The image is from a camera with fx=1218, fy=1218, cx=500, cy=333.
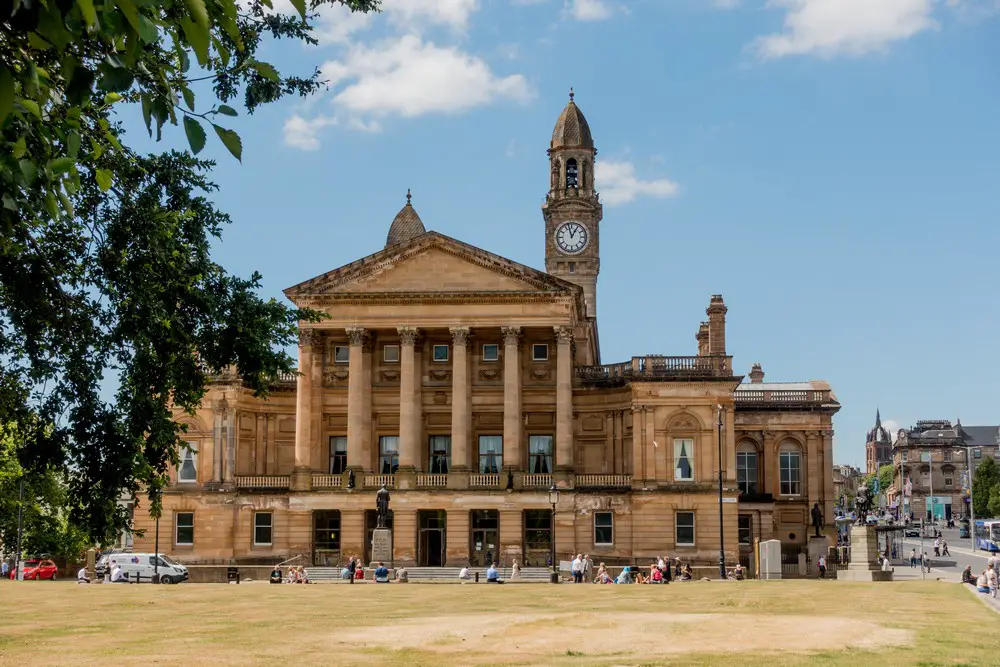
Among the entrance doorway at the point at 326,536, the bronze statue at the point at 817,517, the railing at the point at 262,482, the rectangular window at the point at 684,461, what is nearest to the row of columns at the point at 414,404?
the railing at the point at 262,482

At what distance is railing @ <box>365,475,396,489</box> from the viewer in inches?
2643

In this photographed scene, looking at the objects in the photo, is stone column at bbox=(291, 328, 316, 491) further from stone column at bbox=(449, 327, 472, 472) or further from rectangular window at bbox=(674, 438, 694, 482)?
rectangular window at bbox=(674, 438, 694, 482)

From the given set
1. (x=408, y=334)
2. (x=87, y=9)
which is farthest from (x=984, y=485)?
(x=87, y=9)

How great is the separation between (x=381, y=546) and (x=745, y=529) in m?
28.0

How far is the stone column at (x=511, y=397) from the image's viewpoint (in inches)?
2640

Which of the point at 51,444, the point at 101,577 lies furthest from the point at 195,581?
the point at 51,444

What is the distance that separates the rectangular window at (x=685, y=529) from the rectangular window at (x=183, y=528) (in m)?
27.4

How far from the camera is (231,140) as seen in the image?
7.58 meters

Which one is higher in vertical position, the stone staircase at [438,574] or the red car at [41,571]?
the stone staircase at [438,574]

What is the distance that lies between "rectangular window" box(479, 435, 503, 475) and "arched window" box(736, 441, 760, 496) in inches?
764

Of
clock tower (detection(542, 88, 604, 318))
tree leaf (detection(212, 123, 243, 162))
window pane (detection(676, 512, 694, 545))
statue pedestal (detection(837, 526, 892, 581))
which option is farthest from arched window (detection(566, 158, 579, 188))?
tree leaf (detection(212, 123, 243, 162))

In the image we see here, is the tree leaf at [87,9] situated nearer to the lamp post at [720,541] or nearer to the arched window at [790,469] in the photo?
the lamp post at [720,541]

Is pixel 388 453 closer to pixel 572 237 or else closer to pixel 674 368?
pixel 674 368

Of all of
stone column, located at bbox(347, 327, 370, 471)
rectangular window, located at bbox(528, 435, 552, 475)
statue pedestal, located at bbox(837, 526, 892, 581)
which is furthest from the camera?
rectangular window, located at bbox(528, 435, 552, 475)
